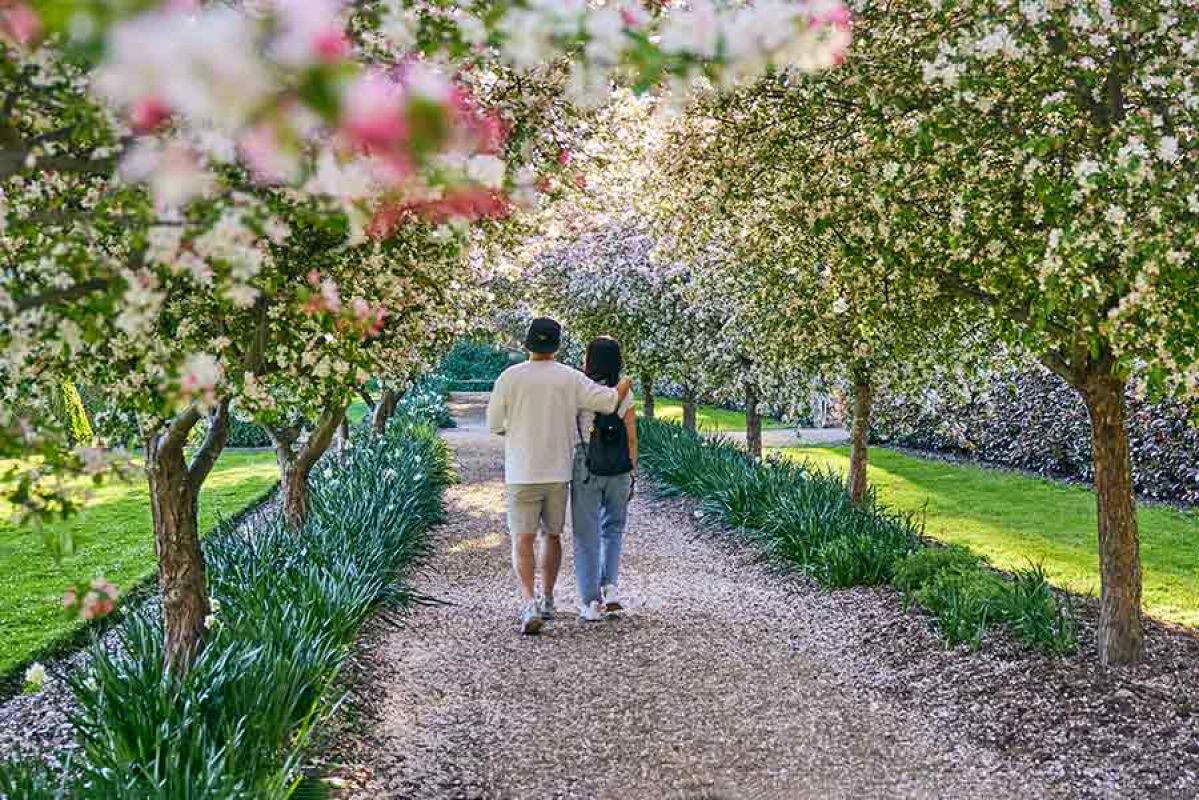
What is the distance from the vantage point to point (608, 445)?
299 inches

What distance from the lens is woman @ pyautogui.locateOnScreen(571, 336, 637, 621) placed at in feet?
24.8

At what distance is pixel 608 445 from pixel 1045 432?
10535 mm

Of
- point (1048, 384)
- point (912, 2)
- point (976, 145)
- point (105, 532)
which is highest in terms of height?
point (912, 2)

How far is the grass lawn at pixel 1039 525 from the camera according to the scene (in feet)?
30.8

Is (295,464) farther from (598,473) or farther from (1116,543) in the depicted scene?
(1116,543)

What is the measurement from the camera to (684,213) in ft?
23.9

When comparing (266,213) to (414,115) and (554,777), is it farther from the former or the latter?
(554,777)

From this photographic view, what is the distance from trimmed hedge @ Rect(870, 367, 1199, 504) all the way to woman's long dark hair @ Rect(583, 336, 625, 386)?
337 centimetres

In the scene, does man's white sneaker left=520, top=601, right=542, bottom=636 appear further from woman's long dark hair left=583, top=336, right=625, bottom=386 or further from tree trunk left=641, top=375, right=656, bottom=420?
tree trunk left=641, top=375, right=656, bottom=420

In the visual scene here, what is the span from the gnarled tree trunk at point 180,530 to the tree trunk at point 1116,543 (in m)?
4.26

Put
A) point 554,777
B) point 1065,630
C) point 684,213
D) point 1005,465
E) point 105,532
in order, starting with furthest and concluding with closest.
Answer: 1. point 1005,465
2. point 105,532
3. point 684,213
4. point 1065,630
5. point 554,777

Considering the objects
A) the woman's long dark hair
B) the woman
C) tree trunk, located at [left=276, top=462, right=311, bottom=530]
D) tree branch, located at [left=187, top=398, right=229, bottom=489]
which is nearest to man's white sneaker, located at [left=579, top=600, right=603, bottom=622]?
the woman

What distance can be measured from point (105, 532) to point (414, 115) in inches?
520

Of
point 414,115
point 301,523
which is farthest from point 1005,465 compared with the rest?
point 414,115
